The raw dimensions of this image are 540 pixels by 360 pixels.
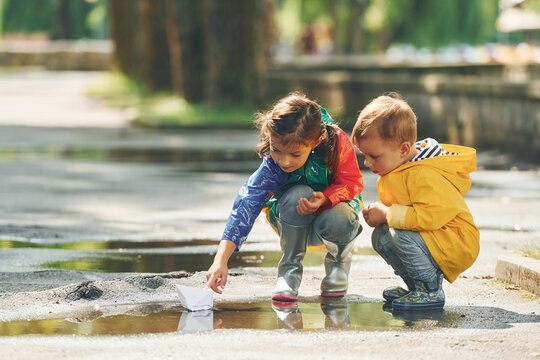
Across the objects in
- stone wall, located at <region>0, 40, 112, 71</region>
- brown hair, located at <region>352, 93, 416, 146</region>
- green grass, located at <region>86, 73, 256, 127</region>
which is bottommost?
stone wall, located at <region>0, 40, 112, 71</region>

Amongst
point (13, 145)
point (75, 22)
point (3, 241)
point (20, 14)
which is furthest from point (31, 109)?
point (75, 22)

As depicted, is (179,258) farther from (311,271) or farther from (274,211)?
(274,211)

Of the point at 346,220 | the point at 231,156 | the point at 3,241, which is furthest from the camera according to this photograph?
the point at 231,156

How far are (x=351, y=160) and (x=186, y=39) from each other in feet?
59.3

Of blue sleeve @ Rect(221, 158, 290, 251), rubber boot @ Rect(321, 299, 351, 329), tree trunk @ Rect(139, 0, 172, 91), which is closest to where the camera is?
rubber boot @ Rect(321, 299, 351, 329)

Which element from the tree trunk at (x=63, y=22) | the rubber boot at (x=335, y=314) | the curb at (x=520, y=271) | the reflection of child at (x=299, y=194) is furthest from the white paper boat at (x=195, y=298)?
the tree trunk at (x=63, y=22)

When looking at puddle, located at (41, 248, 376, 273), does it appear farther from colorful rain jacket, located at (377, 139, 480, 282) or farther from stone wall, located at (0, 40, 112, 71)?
stone wall, located at (0, 40, 112, 71)

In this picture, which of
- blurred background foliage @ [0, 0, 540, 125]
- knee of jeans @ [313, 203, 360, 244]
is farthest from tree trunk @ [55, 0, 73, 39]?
knee of jeans @ [313, 203, 360, 244]

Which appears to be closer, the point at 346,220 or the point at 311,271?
the point at 346,220

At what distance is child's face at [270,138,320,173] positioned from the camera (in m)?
5.13

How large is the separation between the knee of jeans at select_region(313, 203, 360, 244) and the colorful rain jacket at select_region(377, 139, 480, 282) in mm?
243

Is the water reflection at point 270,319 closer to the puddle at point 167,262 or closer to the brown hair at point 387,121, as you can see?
the brown hair at point 387,121

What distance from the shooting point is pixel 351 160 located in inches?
215

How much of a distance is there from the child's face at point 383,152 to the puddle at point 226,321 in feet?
2.30
